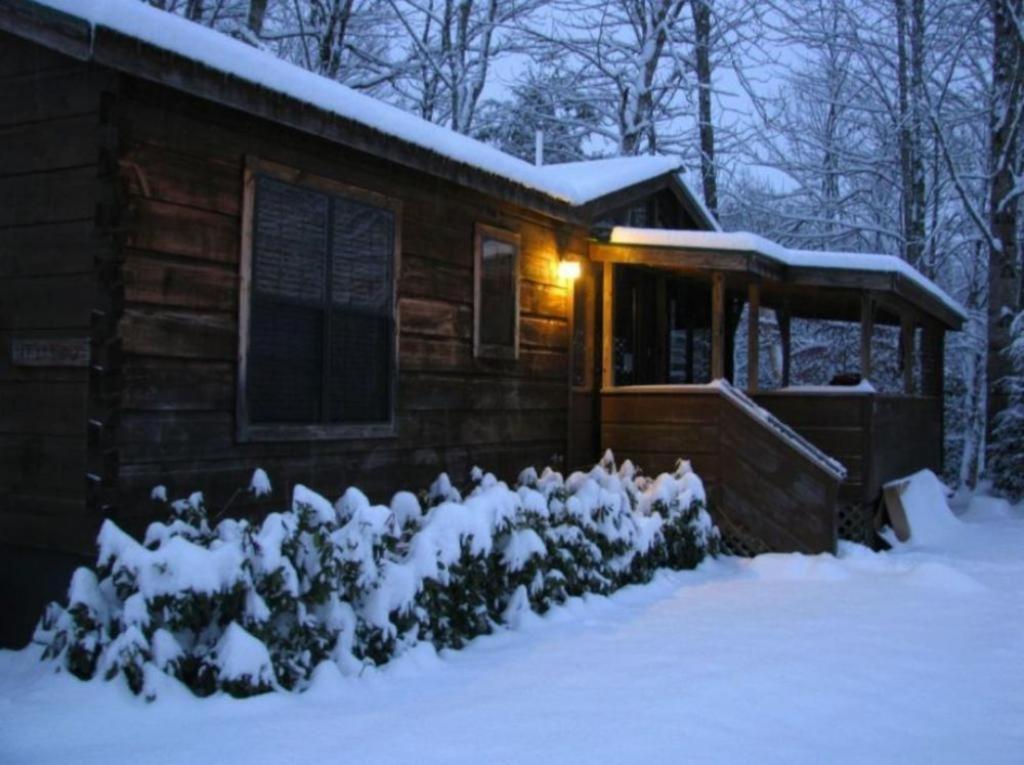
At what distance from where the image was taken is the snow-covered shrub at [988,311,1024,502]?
1504 cm

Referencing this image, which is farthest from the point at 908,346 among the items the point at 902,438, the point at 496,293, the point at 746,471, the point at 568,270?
the point at 496,293

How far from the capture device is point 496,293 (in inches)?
347

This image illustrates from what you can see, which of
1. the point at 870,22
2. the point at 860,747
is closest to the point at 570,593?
the point at 860,747

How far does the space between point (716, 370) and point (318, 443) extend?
5.07 meters

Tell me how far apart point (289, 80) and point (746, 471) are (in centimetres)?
589

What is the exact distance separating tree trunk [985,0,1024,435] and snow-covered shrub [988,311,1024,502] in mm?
322

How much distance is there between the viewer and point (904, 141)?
2094cm

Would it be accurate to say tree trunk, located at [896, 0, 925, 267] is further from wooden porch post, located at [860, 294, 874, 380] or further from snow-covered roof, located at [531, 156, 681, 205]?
wooden porch post, located at [860, 294, 874, 380]

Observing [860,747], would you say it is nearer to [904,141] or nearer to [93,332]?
[93,332]

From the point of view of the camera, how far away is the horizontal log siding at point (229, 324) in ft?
18.0

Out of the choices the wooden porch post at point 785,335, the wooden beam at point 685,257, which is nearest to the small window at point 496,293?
the wooden beam at point 685,257

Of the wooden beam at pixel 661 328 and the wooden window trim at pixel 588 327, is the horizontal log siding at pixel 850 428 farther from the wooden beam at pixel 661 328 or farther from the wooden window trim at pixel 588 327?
the wooden beam at pixel 661 328

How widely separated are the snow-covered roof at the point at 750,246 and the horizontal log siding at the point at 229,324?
192cm

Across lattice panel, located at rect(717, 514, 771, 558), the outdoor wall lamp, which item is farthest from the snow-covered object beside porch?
the outdoor wall lamp
